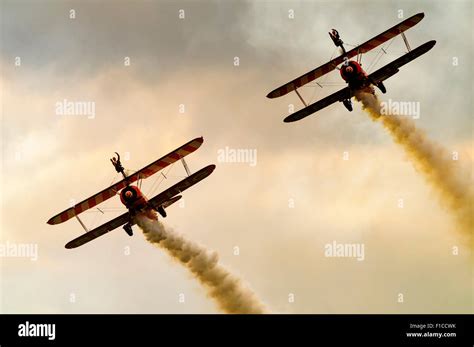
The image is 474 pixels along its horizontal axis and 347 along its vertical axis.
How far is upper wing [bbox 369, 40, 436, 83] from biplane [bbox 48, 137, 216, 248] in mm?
8807

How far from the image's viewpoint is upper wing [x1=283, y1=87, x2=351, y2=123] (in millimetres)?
49812

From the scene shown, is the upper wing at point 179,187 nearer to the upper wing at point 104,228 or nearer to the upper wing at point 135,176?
the upper wing at point 104,228

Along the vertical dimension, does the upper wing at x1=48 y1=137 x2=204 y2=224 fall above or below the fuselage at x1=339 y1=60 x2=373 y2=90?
below

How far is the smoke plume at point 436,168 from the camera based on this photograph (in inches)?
2128

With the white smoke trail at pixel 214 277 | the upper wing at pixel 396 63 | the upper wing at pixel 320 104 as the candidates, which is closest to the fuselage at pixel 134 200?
the white smoke trail at pixel 214 277

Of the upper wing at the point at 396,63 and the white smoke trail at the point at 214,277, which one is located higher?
the upper wing at the point at 396,63

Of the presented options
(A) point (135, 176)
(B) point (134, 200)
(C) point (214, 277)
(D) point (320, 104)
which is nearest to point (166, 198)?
Answer: (B) point (134, 200)

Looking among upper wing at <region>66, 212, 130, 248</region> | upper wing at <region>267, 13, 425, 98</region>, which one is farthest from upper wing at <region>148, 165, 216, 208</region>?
upper wing at <region>267, 13, 425, 98</region>

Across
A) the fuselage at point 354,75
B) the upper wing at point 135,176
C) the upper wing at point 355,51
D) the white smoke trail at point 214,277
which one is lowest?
the white smoke trail at point 214,277

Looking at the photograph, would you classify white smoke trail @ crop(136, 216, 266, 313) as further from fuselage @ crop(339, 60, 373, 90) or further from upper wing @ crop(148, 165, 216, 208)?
fuselage @ crop(339, 60, 373, 90)

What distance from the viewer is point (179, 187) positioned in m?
45.8

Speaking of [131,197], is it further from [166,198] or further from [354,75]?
[354,75]
